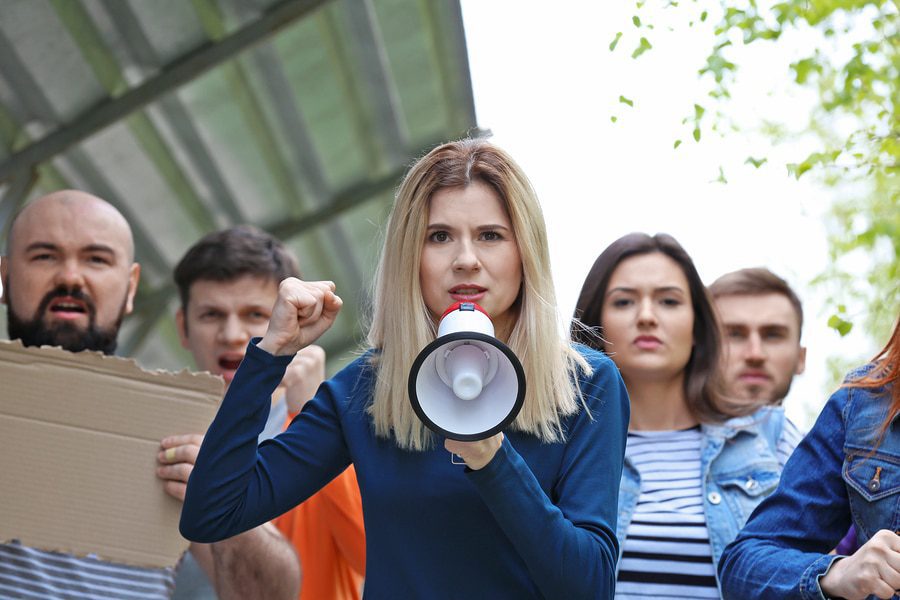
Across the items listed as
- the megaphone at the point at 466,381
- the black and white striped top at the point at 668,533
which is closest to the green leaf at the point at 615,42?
the black and white striped top at the point at 668,533

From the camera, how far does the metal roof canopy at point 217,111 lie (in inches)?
257

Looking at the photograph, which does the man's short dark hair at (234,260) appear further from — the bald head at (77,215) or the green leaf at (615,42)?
the green leaf at (615,42)

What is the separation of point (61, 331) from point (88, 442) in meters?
0.72

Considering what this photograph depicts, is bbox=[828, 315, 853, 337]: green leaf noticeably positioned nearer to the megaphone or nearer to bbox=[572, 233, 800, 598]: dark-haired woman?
bbox=[572, 233, 800, 598]: dark-haired woman

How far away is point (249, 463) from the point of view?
2346mm

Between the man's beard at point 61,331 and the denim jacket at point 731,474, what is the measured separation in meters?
1.67

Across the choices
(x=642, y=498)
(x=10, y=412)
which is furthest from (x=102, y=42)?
(x=642, y=498)

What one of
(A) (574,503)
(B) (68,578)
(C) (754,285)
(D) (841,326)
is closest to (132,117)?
(C) (754,285)

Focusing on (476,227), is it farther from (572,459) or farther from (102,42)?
(102,42)

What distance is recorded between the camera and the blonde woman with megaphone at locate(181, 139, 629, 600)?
7.28ft

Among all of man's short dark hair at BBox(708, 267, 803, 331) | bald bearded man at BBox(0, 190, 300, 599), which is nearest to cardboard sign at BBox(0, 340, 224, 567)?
bald bearded man at BBox(0, 190, 300, 599)

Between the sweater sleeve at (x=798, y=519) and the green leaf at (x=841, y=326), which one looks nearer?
the sweater sleeve at (x=798, y=519)

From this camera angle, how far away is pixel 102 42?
6.51 meters

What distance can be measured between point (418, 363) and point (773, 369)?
2642mm
